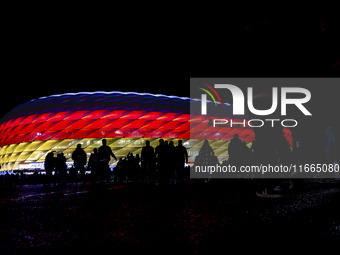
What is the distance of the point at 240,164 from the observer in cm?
967

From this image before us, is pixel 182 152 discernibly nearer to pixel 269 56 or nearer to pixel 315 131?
pixel 315 131

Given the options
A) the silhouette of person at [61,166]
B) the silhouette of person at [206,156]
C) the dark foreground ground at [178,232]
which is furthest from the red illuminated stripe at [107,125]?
the dark foreground ground at [178,232]

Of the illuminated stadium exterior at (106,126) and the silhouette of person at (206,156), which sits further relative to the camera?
the illuminated stadium exterior at (106,126)

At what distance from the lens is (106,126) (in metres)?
29.5

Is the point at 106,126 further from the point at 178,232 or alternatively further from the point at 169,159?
the point at 178,232

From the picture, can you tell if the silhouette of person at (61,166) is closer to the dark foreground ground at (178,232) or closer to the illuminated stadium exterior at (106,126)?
the dark foreground ground at (178,232)

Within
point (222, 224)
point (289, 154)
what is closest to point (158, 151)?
point (289, 154)

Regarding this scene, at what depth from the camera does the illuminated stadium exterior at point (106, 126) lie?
29.5 metres

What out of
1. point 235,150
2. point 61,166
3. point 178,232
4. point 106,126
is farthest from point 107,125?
point 178,232

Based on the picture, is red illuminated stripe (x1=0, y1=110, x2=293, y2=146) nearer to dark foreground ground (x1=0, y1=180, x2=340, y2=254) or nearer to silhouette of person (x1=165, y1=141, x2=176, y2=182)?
silhouette of person (x1=165, y1=141, x2=176, y2=182)

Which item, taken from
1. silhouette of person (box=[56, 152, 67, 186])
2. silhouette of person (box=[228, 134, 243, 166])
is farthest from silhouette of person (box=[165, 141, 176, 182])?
silhouette of person (box=[56, 152, 67, 186])

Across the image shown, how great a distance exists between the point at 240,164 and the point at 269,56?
5.86 meters

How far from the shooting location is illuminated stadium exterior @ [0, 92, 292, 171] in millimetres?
29500

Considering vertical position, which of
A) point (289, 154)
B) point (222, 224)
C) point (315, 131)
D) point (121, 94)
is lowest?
point (222, 224)
